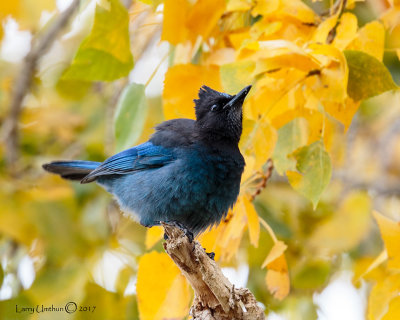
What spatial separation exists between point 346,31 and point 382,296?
4.32 feet

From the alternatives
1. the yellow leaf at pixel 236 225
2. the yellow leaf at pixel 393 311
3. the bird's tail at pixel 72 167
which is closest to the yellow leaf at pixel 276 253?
the yellow leaf at pixel 236 225

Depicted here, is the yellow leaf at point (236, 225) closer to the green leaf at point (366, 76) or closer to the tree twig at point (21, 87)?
the green leaf at point (366, 76)

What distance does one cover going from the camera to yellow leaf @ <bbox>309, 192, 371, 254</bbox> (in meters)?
4.82

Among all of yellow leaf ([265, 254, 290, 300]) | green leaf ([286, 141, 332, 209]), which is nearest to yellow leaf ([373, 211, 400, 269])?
green leaf ([286, 141, 332, 209])

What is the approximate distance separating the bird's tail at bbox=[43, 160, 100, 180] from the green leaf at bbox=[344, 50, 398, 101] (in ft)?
8.24

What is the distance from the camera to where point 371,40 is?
8.95ft

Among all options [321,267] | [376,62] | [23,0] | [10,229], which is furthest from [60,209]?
[376,62]

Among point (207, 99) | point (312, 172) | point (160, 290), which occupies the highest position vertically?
point (312, 172)

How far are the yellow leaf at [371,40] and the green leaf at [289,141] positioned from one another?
47cm

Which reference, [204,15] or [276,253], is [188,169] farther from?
[204,15]

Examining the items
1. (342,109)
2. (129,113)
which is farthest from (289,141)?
(129,113)

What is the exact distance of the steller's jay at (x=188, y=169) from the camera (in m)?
3.56

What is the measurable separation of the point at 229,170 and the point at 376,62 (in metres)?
1.31

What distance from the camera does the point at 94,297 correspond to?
154 inches
